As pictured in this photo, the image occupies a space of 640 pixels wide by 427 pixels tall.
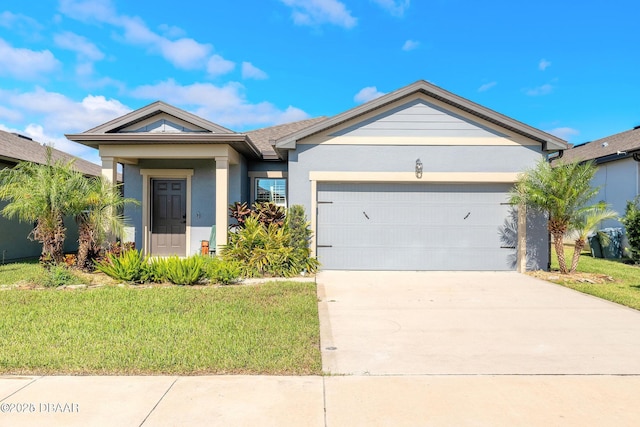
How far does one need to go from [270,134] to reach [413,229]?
24.4ft

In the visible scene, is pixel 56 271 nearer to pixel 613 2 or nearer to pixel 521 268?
pixel 521 268

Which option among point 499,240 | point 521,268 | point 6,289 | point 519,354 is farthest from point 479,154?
point 6,289

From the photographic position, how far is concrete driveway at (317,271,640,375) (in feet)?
13.5

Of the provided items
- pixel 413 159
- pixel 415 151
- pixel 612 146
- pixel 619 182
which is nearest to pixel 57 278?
pixel 413 159

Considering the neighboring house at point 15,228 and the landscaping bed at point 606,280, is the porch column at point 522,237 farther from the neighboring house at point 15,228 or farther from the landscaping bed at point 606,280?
the neighboring house at point 15,228

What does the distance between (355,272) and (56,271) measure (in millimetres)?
6620

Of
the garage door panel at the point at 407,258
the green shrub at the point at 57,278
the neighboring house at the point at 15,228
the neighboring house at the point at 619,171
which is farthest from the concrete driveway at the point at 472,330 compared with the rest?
the neighboring house at the point at 15,228

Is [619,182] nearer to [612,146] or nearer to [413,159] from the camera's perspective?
[612,146]

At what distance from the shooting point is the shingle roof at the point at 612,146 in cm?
Result: 1553

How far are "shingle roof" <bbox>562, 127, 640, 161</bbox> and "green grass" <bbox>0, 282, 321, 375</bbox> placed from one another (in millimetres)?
14166

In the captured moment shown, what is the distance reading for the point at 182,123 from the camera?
36.8 feet

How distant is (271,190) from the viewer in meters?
12.7

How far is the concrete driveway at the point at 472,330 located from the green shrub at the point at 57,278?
5039 mm

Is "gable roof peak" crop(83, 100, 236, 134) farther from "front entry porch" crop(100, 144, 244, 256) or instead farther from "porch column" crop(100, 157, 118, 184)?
"front entry porch" crop(100, 144, 244, 256)
